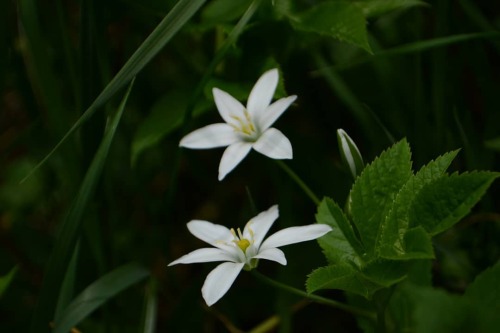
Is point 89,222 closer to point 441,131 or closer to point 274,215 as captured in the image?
point 274,215

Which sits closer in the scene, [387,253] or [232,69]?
[387,253]

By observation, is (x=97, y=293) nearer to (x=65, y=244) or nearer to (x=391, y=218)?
(x=65, y=244)

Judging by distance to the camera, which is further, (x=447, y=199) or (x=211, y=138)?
(x=211, y=138)

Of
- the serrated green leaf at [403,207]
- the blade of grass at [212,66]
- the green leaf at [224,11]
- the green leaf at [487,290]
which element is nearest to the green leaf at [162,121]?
the blade of grass at [212,66]

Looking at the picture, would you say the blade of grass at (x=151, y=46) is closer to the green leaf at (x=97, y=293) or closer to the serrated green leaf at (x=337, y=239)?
the green leaf at (x=97, y=293)

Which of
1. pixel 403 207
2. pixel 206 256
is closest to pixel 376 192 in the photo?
pixel 403 207

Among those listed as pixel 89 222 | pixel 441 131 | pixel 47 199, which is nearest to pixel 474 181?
pixel 441 131

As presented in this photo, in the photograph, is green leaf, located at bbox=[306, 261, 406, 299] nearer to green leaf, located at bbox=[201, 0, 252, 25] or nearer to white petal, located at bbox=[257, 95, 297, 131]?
white petal, located at bbox=[257, 95, 297, 131]
